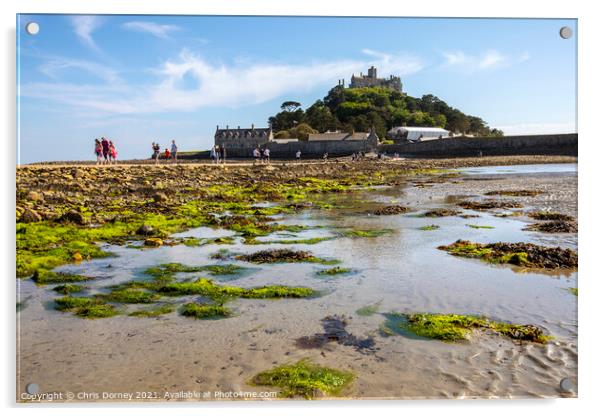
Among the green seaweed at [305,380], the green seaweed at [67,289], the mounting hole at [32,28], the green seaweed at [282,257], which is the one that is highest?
the mounting hole at [32,28]

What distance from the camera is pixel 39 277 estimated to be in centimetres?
625

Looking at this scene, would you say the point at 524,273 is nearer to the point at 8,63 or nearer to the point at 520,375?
the point at 520,375

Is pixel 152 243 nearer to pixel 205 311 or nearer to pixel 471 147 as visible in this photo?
pixel 205 311

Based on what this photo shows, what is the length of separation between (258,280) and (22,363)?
116 inches

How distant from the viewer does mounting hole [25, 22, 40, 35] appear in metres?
5.33

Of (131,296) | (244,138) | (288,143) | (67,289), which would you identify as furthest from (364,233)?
(244,138)

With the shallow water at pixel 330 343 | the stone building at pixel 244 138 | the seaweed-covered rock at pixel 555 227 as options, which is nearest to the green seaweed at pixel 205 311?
the shallow water at pixel 330 343

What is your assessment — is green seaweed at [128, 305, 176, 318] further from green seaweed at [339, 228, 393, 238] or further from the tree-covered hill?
the tree-covered hill

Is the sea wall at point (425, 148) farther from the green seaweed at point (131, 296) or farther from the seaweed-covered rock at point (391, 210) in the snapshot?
the green seaweed at point (131, 296)

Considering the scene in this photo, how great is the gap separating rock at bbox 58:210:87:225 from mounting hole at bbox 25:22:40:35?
462cm

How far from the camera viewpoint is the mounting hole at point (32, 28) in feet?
17.5

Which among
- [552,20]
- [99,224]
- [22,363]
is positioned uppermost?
[552,20]

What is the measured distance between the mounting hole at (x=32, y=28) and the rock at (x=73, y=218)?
462 centimetres
